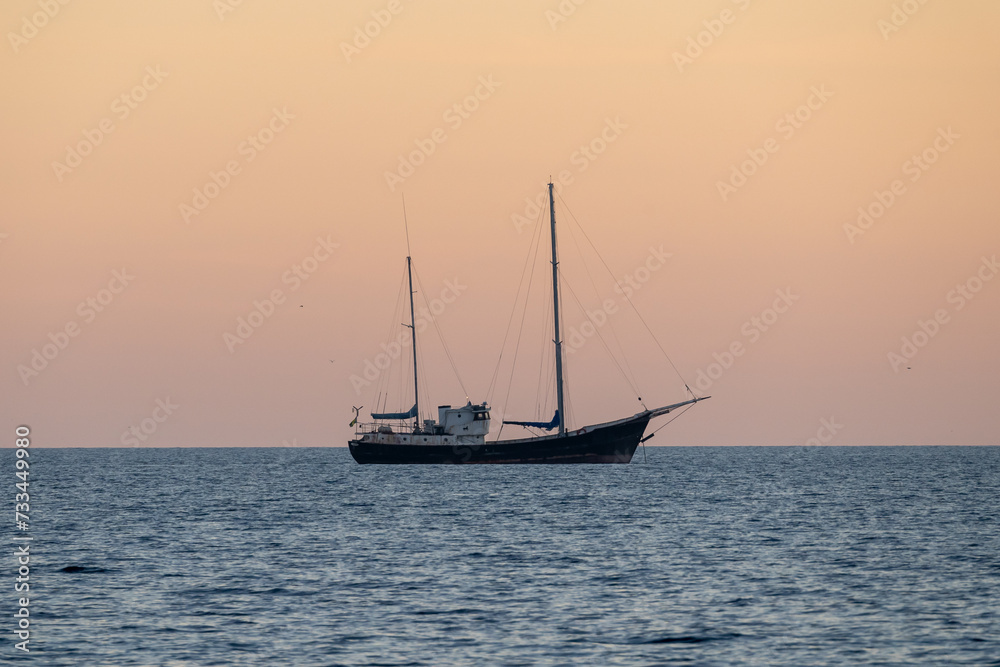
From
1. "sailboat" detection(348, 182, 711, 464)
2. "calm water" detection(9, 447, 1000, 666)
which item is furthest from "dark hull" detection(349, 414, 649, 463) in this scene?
"calm water" detection(9, 447, 1000, 666)

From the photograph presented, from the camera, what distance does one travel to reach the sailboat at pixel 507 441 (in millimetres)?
96312

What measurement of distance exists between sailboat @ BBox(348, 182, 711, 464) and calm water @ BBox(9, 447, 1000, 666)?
107 ft

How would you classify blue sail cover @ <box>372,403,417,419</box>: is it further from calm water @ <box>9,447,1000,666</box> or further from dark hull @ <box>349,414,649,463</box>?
calm water @ <box>9,447,1000,666</box>

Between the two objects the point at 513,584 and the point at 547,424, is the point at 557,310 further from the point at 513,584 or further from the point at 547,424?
the point at 513,584

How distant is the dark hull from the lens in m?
96.5

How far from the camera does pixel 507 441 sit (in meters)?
99.2

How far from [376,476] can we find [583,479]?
21.0 m

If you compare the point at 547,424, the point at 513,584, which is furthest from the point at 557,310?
the point at 513,584

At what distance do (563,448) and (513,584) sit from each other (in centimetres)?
6416

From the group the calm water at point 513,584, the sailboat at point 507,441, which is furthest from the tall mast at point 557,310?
the calm water at point 513,584

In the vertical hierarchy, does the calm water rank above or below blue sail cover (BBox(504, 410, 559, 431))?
below

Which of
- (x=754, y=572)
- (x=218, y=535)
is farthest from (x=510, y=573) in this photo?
(x=218, y=535)

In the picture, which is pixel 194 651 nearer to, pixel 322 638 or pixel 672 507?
pixel 322 638

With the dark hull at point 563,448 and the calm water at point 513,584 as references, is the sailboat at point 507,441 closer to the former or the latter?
the dark hull at point 563,448
